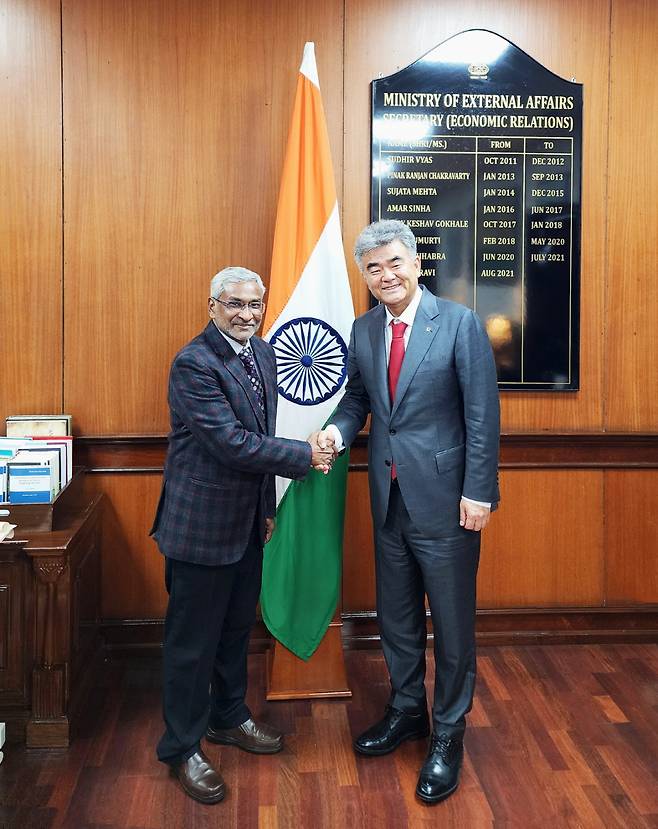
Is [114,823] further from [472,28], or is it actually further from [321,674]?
[472,28]

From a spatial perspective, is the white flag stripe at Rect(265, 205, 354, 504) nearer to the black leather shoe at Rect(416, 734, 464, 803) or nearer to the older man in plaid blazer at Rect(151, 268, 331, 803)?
the older man in plaid blazer at Rect(151, 268, 331, 803)

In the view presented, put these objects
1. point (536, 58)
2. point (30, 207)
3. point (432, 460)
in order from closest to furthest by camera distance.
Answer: point (432, 460), point (30, 207), point (536, 58)

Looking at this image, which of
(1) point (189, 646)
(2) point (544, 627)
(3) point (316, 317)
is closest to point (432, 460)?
(3) point (316, 317)

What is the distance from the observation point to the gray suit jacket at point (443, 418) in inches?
84.3

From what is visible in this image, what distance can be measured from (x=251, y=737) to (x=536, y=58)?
287 centimetres

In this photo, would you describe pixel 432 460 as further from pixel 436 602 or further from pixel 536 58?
pixel 536 58

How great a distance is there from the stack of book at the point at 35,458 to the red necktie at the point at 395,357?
3.93ft

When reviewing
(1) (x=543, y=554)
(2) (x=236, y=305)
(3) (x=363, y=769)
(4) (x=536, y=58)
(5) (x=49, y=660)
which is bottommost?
(3) (x=363, y=769)

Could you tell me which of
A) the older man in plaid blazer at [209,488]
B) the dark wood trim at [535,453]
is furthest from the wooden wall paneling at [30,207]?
the older man in plaid blazer at [209,488]

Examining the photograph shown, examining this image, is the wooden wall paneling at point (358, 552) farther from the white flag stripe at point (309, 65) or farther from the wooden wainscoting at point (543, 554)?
the white flag stripe at point (309, 65)

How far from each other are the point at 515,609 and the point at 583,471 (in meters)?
0.68

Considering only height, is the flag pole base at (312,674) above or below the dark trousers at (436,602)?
below

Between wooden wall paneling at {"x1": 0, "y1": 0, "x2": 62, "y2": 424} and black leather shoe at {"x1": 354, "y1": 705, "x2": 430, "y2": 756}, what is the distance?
5.78 ft

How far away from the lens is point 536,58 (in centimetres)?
310
